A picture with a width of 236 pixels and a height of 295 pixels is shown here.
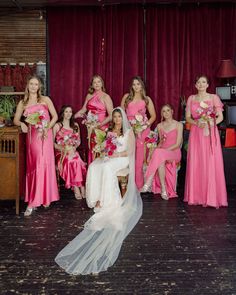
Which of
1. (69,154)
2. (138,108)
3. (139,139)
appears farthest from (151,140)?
(69,154)

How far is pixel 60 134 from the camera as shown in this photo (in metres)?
6.11

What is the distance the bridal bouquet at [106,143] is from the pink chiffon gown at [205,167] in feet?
3.50

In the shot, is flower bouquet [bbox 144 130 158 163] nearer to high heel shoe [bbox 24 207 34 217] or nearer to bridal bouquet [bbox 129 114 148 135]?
bridal bouquet [bbox 129 114 148 135]

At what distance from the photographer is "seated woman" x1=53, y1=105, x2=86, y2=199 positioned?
19.7ft

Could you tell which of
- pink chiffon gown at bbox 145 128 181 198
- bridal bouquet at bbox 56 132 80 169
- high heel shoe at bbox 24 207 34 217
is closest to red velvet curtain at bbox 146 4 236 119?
pink chiffon gown at bbox 145 128 181 198

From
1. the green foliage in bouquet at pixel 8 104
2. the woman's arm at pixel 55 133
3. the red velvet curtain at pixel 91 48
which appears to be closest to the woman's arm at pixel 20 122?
the woman's arm at pixel 55 133

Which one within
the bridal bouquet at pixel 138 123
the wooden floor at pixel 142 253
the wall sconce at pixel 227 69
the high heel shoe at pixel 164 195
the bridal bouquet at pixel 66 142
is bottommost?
the wooden floor at pixel 142 253

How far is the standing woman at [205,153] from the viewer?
5.47 meters

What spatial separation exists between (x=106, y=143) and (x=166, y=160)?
1115 mm

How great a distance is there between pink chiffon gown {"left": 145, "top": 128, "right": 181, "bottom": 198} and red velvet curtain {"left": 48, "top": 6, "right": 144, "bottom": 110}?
1478 mm

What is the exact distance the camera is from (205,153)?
5555 millimetres

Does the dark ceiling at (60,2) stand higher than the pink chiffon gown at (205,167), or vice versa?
the dark ceiling at (60,2)

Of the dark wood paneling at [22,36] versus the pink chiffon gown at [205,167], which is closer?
the pink chiffon gown at [205,167]

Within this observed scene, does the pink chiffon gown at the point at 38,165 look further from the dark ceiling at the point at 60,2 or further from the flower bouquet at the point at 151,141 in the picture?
the dark ceiling at the point at 60,2
